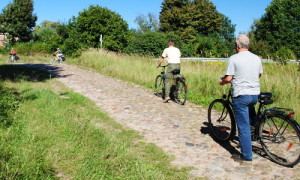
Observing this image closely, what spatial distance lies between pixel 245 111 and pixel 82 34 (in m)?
27.5

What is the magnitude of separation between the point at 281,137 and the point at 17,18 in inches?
1760

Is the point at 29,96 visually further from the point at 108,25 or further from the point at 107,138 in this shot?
the point at 108,25

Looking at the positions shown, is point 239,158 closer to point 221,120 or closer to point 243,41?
point 221,120

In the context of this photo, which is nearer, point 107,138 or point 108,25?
point 107,138

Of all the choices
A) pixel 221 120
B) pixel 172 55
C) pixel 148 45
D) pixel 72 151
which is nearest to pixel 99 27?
pixel 148 45

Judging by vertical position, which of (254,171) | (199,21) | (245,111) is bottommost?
(254,171)

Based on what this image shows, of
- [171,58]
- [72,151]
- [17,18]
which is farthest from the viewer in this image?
[17,18]

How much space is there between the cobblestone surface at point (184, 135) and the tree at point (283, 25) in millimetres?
44587

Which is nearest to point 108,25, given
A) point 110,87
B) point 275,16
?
point 110,87

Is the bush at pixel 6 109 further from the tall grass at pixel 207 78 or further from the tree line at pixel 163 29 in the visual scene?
the tree line at pixel 163 29

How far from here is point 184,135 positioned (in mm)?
5777

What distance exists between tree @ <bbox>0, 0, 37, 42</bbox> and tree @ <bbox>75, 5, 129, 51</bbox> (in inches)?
658

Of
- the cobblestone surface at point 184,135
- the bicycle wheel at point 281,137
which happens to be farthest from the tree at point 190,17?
the bicycle wheel at point 281,137

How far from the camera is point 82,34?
29562 millimetres
